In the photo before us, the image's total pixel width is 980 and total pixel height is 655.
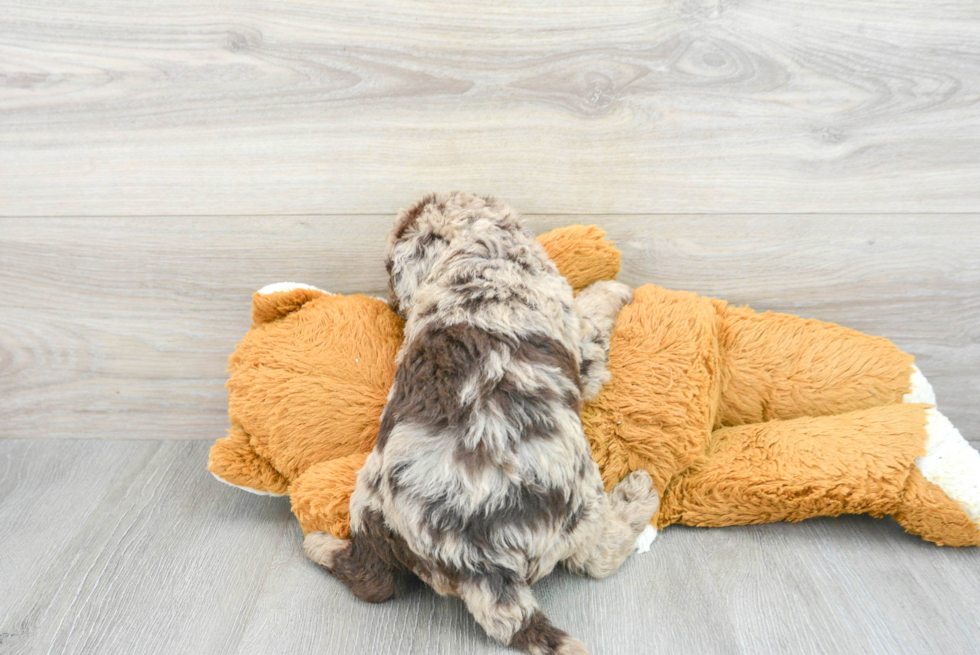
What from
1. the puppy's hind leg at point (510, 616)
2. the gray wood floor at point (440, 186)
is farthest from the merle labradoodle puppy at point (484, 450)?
the gray wood floor at point (440, 186)

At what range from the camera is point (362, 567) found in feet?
3.53

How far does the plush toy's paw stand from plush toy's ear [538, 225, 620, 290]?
37 cm

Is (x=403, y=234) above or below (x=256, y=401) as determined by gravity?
above

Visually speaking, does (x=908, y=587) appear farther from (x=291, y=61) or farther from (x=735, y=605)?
(x=291, y=61)

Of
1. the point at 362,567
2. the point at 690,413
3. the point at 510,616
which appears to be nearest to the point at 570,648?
the point at 510,616

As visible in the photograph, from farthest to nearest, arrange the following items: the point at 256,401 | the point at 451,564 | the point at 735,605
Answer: the point at 256,401
the point at 735,605
the point at 451,564

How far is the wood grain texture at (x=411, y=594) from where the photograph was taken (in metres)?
1.02

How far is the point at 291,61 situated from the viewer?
129 centimetres

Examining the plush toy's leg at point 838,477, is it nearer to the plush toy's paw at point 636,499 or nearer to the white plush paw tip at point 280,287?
the plush toy's paw at point 636,499

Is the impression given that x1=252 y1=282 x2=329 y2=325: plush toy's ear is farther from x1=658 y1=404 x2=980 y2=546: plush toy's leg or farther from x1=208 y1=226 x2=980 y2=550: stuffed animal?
x1=658 y1=404 x2=980 y2=546: plush toy's leg

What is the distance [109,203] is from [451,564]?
3.35 ft

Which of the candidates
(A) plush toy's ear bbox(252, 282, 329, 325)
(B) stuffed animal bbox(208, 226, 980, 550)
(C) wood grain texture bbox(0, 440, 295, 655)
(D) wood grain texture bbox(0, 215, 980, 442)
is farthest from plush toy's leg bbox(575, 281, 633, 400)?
(C) wood grain texture bbox(0, 440, 295, 655)

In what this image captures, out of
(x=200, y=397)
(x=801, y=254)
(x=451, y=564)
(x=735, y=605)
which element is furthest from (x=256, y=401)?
(x=801, y=254)

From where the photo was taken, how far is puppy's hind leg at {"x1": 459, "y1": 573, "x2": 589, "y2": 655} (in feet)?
3.14
